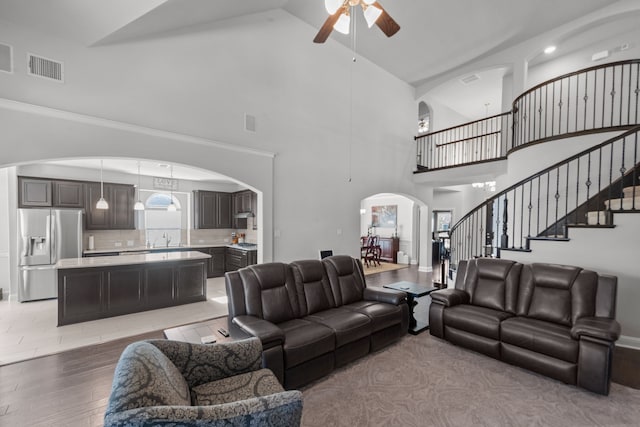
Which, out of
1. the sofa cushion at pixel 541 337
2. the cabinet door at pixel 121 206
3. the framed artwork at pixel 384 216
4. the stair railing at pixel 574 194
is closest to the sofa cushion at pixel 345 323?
the sofa cushion at pixel 541 337

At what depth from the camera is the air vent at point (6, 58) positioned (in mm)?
3007

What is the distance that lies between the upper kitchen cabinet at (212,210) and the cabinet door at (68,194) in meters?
2.41

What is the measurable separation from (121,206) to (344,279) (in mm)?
5978

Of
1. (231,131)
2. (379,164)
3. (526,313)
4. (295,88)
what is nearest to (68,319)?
(231,131)

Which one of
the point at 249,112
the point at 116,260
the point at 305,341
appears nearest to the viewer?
the point at 305,341

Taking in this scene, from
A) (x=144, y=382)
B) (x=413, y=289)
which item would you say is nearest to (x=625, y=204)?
(x=413, y=289)

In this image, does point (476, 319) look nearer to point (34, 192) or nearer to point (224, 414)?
point (224, 414)

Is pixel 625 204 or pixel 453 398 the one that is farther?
pixel 625 204

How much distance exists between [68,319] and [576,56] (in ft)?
35.4

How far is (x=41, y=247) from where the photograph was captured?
17.0 feet

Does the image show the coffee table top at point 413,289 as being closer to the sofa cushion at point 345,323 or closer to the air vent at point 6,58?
the sofa cushion at point 345,323

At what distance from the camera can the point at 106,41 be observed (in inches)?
137

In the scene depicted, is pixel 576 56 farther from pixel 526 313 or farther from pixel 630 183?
pixel 526 313

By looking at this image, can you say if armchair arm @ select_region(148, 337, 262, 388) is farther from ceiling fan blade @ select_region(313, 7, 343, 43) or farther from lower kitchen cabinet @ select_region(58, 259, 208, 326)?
lower kitchen cabinet @ select_region(58, 259, 208, 326)
